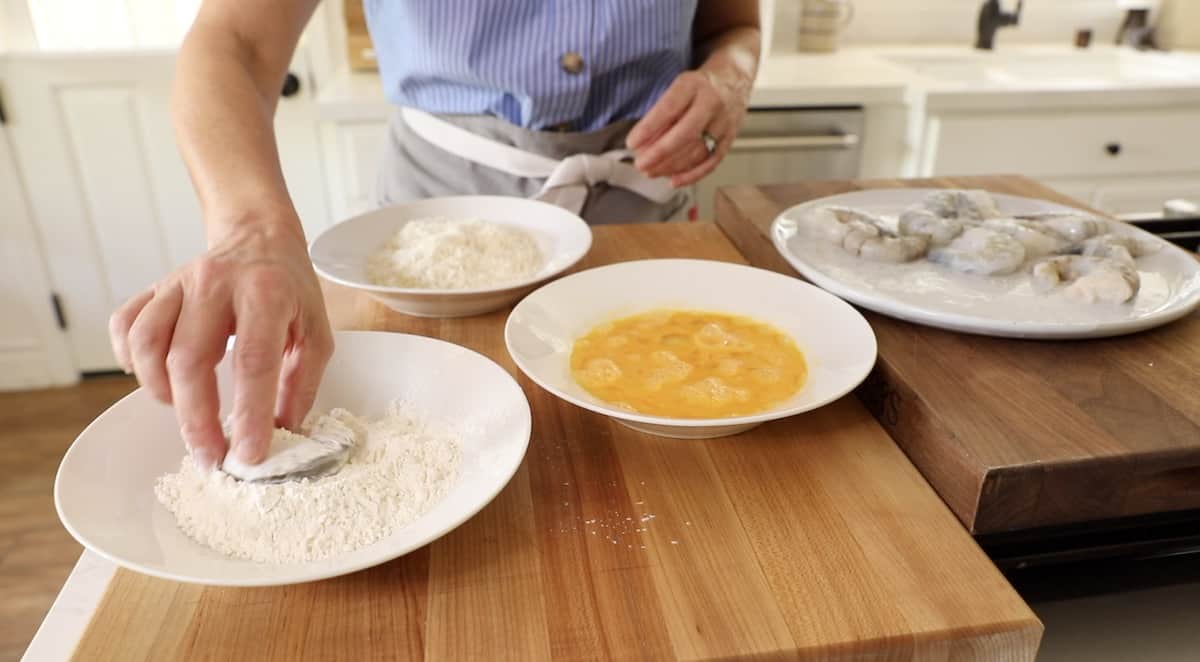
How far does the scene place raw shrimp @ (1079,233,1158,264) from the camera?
772 millimetres

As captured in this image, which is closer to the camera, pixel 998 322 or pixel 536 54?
pixel 998 322

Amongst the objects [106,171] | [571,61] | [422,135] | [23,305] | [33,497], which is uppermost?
[571,61]

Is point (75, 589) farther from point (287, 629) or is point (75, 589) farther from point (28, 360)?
point (28, 360)

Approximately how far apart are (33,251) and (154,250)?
275 mm

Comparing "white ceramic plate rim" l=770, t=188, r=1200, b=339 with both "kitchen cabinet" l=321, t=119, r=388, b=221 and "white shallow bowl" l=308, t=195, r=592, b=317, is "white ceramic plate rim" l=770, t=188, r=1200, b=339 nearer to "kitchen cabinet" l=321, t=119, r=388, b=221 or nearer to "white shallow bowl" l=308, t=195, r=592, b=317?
"white shallow bowl" l=308, t=195, r=592, b=317

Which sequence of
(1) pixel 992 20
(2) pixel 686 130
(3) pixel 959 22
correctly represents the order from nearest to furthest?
(2) pixel 686 130 < (1) pixel 992 20 < (3) pixel 959 22

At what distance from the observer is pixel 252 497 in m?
0.49

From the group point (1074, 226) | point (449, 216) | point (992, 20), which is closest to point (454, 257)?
point (449, 216)

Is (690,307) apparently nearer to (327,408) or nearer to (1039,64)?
(327,408)

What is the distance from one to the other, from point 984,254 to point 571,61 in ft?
1.72

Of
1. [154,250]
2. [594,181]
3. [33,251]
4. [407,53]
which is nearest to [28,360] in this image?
[33,251]

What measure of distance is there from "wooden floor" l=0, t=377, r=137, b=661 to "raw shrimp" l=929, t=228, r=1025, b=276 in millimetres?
1480

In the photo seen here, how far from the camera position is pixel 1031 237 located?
80 centimetres

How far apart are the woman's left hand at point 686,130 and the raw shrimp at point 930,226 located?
232mm
